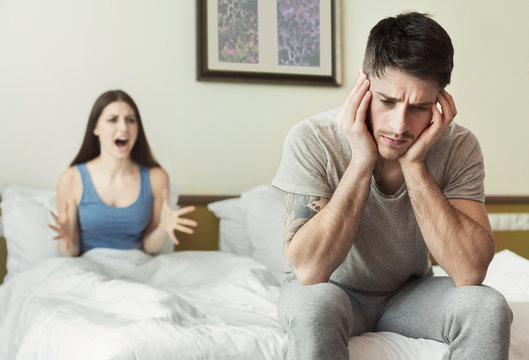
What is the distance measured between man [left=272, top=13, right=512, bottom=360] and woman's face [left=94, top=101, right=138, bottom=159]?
0.97m

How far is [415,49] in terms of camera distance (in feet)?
4.15

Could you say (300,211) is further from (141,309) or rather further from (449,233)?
(141,309)

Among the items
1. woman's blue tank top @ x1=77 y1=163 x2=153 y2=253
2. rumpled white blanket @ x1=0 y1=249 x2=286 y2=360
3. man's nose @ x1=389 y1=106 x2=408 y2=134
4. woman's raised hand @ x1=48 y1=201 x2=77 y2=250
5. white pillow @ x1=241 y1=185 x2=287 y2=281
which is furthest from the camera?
white pillow @ x1=241 y1=185 x2=287 y2=281

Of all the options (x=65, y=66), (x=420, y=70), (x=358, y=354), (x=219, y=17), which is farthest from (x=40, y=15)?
(x=358, y=354)

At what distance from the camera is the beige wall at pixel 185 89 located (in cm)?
241

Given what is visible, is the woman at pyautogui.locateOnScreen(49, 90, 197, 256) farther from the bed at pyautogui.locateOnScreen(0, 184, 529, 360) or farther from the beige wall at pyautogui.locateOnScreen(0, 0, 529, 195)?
the beige wall at pyautogui.locateOnScreen(0, 0, 529, 195)

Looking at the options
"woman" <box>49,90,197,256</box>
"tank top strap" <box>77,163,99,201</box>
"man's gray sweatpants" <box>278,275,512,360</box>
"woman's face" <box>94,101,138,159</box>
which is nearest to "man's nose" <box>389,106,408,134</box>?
"man's gray sweatpants" <box>278,275,512,360</box>

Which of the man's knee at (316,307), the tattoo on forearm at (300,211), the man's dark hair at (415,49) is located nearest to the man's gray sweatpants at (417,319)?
the man's knee at (316,307)

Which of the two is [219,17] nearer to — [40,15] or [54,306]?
[40,15]

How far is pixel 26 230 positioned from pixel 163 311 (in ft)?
3.43

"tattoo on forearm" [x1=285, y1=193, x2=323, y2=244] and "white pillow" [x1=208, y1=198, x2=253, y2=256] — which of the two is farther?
"white pillow" [x1=208, y1=198, x2=253, y2=256]

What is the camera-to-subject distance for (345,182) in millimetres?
1314

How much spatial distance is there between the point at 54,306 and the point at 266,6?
5.49 feet

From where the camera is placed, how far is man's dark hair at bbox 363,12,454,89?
4.16 ft
